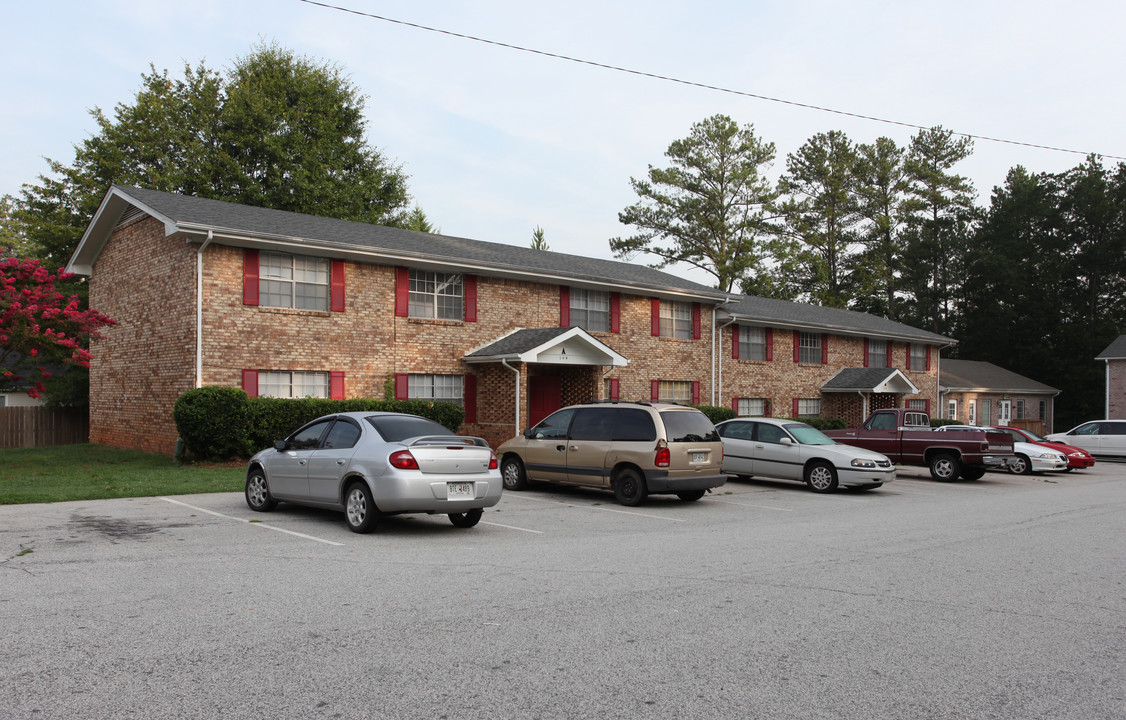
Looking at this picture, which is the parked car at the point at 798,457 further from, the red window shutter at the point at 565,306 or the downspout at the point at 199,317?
the downspout at the point at 199,317

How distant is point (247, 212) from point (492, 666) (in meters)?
19.1

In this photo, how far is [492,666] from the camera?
16.5 feet

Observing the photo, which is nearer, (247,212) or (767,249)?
(247,212)

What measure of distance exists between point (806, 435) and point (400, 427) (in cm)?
1006

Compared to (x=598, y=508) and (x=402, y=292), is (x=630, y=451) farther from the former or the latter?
(x=402, y=292)

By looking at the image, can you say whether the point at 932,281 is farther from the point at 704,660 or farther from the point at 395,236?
the point at 704,660

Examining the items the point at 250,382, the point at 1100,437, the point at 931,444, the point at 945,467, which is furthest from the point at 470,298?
the point at 1100,437

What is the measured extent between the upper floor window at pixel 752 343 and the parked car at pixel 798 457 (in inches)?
502

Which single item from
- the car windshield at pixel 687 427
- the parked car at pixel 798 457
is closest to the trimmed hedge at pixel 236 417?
the car windshield at pixel 687 427

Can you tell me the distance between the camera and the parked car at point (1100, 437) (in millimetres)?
29156

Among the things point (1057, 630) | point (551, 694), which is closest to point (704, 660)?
point (551, 694)

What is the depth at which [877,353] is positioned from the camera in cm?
3719

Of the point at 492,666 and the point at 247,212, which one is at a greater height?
the point at 247,212

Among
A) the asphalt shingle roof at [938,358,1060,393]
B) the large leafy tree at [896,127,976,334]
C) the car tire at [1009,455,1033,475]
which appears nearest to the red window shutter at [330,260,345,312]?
the car tire at [1009,455,1033,475]
